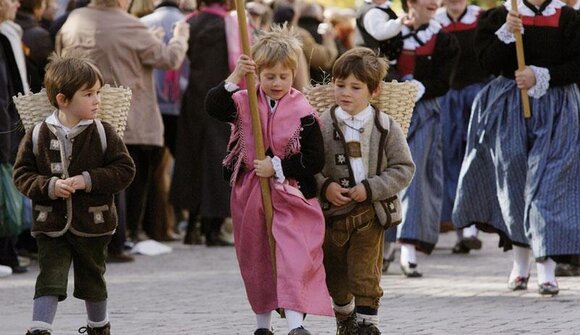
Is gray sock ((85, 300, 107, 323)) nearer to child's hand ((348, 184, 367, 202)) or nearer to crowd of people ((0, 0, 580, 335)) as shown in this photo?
crowd of people ((0, 0, 580, 335))

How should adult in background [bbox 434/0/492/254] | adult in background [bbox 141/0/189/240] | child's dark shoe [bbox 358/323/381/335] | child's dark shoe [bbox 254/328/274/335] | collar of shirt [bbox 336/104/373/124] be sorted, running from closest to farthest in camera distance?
child's dark shoe [bbox 254/328/274/335] → child's dark shoe [bbox 358/323/381/335] → collar of shirt [bbox 336/104/373/124] → adult in background [bbox 434/0/492/254] → adult in background [bbox 141/0/189/240]

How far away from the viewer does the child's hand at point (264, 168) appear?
7129 mm

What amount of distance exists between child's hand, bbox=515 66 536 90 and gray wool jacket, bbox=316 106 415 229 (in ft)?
7.27

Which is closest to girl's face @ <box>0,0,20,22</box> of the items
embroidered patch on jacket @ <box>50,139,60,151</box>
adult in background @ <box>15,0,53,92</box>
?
adult in background @ <box>15,0,53,92</box>

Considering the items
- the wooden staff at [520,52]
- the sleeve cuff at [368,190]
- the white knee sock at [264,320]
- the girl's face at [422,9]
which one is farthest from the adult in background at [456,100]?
the white knee sock at [264,320]

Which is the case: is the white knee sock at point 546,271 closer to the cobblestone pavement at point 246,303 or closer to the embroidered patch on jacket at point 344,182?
the cobblestone pavement at point 246,303

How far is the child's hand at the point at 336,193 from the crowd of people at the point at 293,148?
0.01 meters

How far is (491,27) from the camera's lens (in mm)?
9914

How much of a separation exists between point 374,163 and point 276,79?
64 cm

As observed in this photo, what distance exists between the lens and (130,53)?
38.7 feet

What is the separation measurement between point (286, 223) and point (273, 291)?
339 millimetres

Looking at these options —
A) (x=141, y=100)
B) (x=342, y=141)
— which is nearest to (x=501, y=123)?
(x=342, y=141)

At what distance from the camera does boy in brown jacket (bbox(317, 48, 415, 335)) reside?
24.3 feet

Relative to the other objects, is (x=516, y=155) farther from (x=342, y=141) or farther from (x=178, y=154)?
(x=178, y=154)
